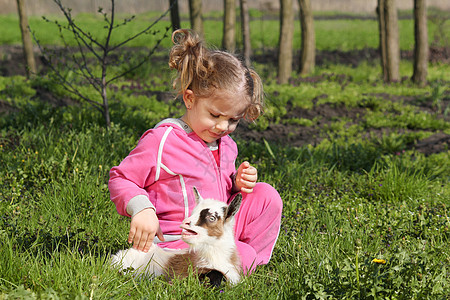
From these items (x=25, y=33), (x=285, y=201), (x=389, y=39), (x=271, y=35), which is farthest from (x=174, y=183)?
(x=271, y=35)

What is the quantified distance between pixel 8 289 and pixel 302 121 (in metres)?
5.75

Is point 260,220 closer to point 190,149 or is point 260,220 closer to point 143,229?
point 190,149

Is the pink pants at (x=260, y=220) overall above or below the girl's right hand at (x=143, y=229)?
below

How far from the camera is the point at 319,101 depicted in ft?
27.7

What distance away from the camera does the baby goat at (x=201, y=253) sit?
2334 millimetres

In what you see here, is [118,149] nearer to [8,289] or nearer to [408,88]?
[8,289]

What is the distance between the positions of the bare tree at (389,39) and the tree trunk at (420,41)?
0.59 meters

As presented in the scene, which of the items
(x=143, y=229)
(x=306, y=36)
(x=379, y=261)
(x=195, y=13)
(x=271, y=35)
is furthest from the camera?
(x=271, y=35)

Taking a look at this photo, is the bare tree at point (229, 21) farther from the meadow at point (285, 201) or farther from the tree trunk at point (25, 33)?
the tree trunk at point (25, 33)

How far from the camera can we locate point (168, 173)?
98.5 inches

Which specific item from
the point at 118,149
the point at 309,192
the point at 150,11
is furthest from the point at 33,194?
the point at 150,11

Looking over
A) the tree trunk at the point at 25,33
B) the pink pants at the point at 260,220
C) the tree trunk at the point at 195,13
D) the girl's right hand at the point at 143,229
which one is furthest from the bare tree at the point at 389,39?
the girl's right hand at the point at 143,229

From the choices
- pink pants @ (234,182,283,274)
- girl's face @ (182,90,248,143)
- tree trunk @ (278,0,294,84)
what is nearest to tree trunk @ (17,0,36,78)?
tree trunk @ (278,0,294,84)

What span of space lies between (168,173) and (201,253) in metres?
0.47
